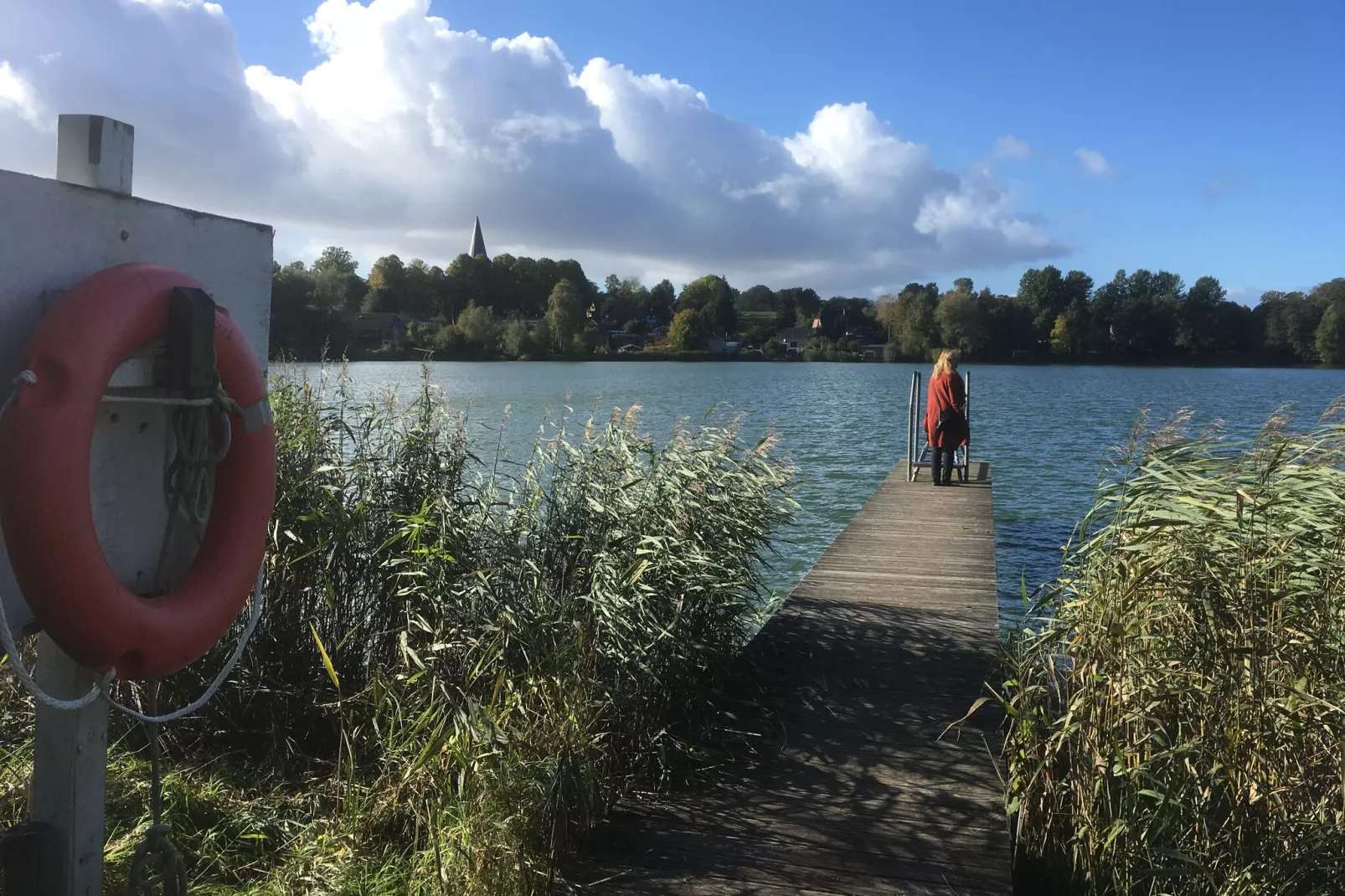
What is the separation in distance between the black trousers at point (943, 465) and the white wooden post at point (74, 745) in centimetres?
889

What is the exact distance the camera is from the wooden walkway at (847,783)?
280cm

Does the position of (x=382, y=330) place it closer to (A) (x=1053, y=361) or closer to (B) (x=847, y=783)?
(B) (x=847, y=783)

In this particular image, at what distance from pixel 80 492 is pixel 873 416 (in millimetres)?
22298

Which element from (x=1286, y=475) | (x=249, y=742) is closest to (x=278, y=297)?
(x=249, y=742)

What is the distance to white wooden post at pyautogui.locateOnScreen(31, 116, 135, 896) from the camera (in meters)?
1.87

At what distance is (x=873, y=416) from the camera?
23.2 metres

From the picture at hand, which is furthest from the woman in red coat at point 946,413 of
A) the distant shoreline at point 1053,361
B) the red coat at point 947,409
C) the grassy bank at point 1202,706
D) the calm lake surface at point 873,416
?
the distant shoreline at point 1053,361

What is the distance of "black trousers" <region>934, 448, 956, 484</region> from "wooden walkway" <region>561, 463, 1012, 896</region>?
449 centimetres

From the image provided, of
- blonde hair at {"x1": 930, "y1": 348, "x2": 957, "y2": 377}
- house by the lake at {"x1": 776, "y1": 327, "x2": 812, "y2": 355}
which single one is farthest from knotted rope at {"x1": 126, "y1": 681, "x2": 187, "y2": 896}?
house by the lake at {"x1": 776, "y1": 327, "x2": 812, "y2": 355}

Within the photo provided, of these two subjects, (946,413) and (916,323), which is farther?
(916,323)

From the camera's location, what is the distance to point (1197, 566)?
10.5ft

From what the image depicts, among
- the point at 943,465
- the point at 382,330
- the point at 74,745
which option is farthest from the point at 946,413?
the point at 382,330

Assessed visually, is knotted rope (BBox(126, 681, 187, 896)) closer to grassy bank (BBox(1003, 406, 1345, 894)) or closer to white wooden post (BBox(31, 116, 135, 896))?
white wooden post (BBox(31, 116, 135, 896))

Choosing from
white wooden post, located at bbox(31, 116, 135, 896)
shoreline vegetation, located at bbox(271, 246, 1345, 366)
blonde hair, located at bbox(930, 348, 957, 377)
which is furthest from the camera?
shoreline vegetation, located at bbox(271, 246, 1345, 366)
